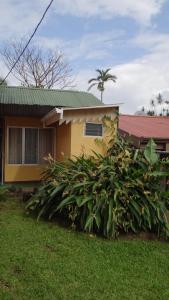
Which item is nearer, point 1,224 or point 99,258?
point 99,258

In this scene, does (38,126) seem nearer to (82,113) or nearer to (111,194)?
(82,113)

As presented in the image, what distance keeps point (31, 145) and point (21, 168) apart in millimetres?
909

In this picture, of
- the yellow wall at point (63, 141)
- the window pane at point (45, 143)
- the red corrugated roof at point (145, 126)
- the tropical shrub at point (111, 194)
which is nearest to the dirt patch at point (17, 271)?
the tropical shrub at point (111, 194)

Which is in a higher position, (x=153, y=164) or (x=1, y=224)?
(x=153, y=164)

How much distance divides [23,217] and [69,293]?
4.17 metres

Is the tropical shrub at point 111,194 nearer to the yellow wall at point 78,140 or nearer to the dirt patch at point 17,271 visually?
the dirt patch at point 17,271

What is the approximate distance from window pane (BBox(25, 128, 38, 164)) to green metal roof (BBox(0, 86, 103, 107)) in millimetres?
1048

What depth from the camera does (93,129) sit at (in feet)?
45.3

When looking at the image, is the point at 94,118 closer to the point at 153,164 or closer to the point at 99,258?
the point at 153,164

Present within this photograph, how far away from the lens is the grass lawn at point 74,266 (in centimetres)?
520

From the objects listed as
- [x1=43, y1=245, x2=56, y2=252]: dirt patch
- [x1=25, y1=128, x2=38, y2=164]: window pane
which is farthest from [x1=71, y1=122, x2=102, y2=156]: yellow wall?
[x1=43, y1=245, x2=56, y2=252]: dirt patch

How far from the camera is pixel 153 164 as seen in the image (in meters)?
8.62

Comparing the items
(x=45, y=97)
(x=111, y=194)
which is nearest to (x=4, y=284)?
(x=111, y=194)

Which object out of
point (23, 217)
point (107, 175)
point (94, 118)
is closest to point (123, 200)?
point (107, 175)
